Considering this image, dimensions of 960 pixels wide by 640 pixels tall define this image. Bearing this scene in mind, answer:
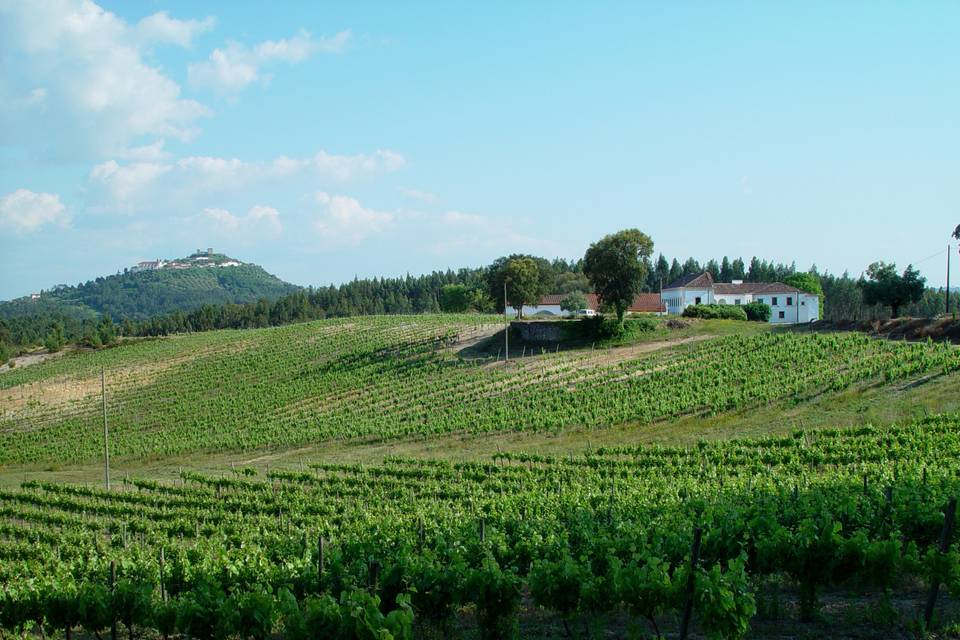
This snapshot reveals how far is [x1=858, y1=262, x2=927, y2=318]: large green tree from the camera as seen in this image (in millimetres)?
59781

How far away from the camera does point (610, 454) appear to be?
34.1 metres

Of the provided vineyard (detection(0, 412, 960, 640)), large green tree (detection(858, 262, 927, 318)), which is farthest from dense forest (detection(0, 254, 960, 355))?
vineyard (detection(0, 412, 960, 640))

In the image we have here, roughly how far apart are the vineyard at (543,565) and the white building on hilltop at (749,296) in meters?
61.3

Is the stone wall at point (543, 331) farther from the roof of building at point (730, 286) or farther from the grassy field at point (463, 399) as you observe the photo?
the roof of building at point (730, 286)

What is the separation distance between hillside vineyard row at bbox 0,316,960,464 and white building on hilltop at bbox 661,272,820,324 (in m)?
27.2

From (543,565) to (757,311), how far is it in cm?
7128

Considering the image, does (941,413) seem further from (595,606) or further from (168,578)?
(168,578)

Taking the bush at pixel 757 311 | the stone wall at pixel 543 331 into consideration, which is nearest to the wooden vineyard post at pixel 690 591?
the stone wall at pixel 543 331

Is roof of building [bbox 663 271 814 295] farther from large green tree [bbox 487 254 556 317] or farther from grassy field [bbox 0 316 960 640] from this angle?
grassy field [bbox 0 316 960 640]

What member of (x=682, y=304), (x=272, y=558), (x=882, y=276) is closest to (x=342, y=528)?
(x=272, y=558)

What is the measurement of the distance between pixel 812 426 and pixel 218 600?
29971mm

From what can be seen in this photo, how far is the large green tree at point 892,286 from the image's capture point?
196ft

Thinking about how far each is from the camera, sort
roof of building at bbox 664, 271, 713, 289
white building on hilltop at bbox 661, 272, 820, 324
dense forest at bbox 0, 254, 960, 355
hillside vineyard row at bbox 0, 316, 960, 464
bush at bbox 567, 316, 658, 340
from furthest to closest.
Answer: dense forest at bbox 0, 254, 960, 355 < roof of building at bbox 664, 271, 713, 289 < white building on hilltop at bbox 661, 272, 820, 324 < bush at bbox 567, 316, 658, 340 < hillside vineyard row at bbox 0, 316, 960, 464

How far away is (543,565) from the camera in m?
12.4
